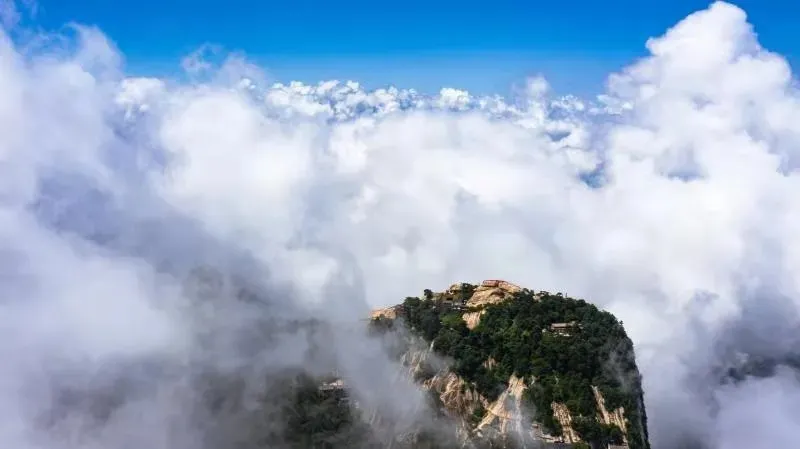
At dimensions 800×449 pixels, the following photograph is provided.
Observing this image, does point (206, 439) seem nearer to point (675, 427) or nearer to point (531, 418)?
point (531, 418)

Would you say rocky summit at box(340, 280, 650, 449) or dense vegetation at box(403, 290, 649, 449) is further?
dense vegetation at box(403, 290, 649, 449)

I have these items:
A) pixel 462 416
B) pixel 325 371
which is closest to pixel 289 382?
pixel 325 371

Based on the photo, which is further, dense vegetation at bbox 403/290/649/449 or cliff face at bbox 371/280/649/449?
dense vegetation at bbox 403/290/649/449

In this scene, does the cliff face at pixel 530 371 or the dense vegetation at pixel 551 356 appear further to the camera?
the dense vegetation at pixel 551 356

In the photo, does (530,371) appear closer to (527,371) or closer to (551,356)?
(527,371)
